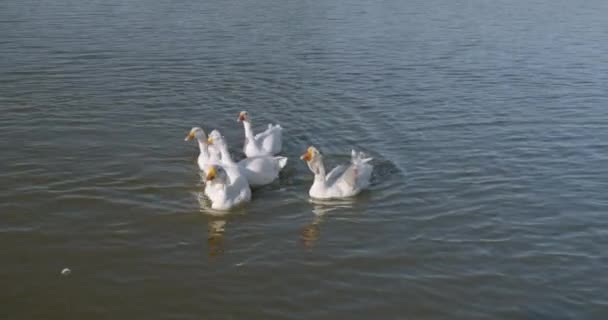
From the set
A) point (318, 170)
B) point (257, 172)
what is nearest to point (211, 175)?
point (257, 172)

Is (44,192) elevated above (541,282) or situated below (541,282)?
above

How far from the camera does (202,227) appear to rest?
10.2 m

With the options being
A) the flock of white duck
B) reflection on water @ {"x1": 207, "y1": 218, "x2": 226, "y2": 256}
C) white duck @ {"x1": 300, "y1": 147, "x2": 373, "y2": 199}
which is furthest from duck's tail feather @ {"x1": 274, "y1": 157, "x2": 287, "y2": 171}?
reflection on water @ {"x1": 207, "y1": 218, "x2": 226, "y2": 256}

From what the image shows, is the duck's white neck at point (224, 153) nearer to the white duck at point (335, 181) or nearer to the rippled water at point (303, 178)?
the rippled water at point (303, 178)

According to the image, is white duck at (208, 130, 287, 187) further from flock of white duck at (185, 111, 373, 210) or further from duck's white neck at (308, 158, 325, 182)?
duck's white neck at (308, 158, 325, 182)

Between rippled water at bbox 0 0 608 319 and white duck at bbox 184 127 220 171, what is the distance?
42 centimetres

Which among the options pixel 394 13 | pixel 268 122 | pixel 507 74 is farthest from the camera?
pixel 394 13

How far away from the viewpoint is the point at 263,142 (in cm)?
1300

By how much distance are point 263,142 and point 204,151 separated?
1.08 m

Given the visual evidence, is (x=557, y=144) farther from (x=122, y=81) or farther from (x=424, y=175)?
(x=122, y=81)

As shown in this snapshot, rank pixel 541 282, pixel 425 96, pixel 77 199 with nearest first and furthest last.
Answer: pixel 541 282 → pixel 77 199 → pixel 425 96

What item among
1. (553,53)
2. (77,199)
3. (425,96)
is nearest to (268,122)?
(425,96)

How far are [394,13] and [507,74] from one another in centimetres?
1136

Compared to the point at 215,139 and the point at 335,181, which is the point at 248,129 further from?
the point at 335,181
